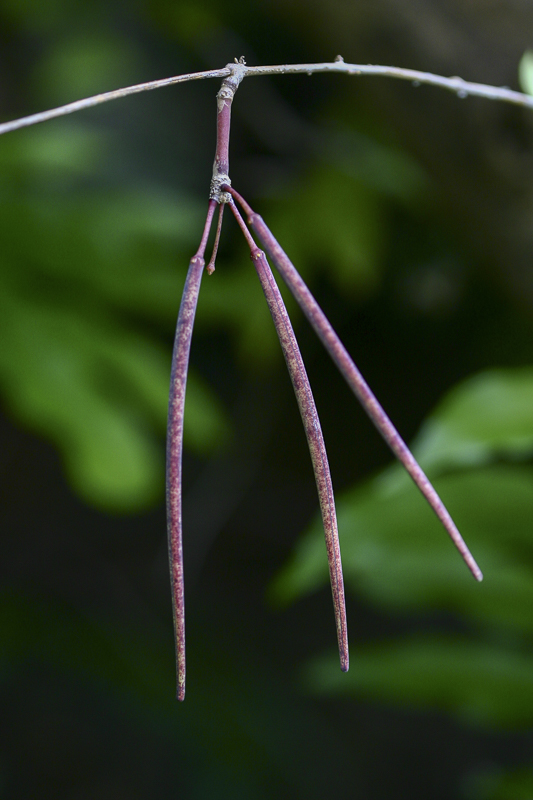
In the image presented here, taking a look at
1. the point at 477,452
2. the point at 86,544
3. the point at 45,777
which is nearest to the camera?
the point at 477,452

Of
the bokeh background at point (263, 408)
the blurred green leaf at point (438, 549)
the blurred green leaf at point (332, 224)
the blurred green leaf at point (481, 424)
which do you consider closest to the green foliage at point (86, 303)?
the bokeh background at point (263, 408)

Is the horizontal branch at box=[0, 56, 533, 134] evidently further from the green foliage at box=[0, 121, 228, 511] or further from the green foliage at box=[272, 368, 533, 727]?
the green foliage at box=[0, 121, 228, 511]

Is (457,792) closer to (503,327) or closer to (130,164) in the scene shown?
(503,327)

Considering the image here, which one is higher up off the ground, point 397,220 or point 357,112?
point 357,112

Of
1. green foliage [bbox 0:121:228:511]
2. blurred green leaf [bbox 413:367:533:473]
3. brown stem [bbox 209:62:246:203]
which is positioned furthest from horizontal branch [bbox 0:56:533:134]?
green foliage [bbox 0:121:228:511]

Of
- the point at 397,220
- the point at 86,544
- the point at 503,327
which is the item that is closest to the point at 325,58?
the point at 397,220

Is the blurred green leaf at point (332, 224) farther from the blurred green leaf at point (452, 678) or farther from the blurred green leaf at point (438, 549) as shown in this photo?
the blurred green leaf at point (452, 678)
